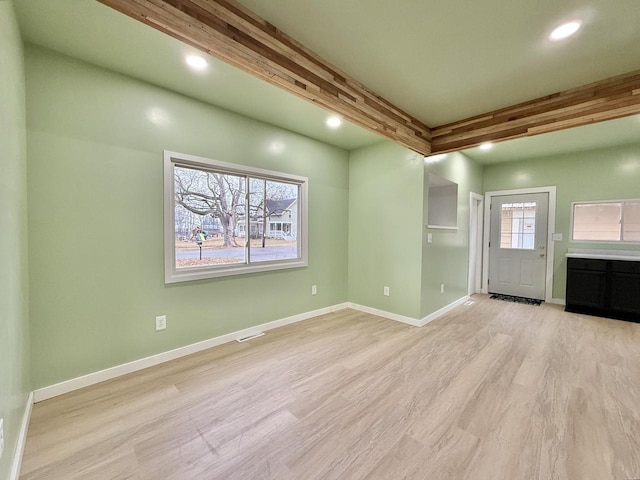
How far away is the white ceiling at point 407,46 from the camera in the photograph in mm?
1596

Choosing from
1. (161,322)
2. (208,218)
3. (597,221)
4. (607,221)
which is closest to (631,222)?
(607,221)

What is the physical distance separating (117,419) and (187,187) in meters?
1.99

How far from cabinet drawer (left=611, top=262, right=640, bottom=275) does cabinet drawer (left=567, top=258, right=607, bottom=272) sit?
10cm

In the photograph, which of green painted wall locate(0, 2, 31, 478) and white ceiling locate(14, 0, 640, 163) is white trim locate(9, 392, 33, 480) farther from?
white ceiling locate(14, 0, 640, 163)

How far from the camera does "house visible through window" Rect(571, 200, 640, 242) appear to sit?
4113 millimetres

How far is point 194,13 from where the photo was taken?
1461 millimetres

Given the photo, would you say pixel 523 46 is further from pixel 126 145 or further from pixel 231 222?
pixel 126 145

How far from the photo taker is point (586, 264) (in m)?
4.08

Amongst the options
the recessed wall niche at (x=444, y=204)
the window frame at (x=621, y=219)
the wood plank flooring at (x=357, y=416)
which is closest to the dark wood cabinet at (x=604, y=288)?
the window frame at (x=621, y=219)

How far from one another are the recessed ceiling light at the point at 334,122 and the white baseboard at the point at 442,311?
2796 mm

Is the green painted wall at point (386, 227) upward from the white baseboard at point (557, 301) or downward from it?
upward

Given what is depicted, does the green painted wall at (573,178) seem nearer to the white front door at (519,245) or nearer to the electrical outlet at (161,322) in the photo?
the white front door at (519,245)

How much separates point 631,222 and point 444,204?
112 inches

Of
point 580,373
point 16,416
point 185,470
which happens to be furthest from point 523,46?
point 16,416
